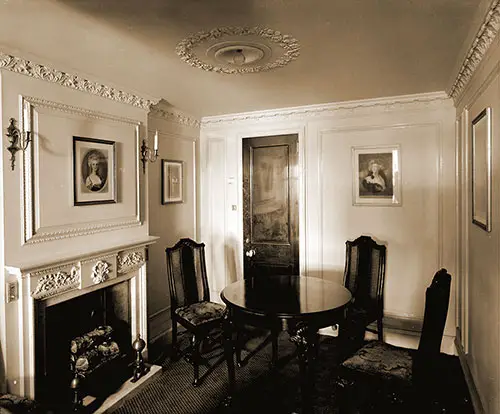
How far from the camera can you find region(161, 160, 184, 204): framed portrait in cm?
391

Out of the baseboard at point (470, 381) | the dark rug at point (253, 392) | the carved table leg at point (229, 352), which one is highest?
the carved table leg at point (229, 352)

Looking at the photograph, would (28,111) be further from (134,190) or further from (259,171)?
(259,171)

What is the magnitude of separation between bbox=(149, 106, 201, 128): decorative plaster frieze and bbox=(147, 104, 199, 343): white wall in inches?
0.6

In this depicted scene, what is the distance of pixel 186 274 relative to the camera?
3.47 m

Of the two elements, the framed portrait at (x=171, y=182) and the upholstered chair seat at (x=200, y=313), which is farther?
the framed portrait at (x=171, y=182)

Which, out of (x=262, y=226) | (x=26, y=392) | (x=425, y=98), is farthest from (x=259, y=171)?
(x=26, y=392)

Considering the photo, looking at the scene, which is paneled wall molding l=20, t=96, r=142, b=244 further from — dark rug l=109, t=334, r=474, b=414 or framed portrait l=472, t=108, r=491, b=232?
framed portrait l=472, t=108, r=491, b=232

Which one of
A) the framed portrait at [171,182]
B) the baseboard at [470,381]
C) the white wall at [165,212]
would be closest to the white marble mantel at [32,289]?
the white wall at [165,212]

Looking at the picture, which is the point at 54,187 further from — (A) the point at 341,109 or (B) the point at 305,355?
(A) the point at 341,109

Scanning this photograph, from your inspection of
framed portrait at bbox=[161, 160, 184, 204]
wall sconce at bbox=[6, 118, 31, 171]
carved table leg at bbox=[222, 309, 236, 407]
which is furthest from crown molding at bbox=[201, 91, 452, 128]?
wall sconce at bbox=[6, 118, 31, 171]

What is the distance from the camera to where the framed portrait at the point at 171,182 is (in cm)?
391

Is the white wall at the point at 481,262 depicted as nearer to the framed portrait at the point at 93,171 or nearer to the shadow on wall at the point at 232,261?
the shadow on wall at the point at 232,261

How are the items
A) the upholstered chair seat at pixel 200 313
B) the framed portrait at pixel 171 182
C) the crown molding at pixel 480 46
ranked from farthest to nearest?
the framed portrait at pixel 171 182 → the upholstered chair seat at pixel 200 313 → the crown molding at pixel 480 46

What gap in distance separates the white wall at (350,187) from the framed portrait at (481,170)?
0.87m
